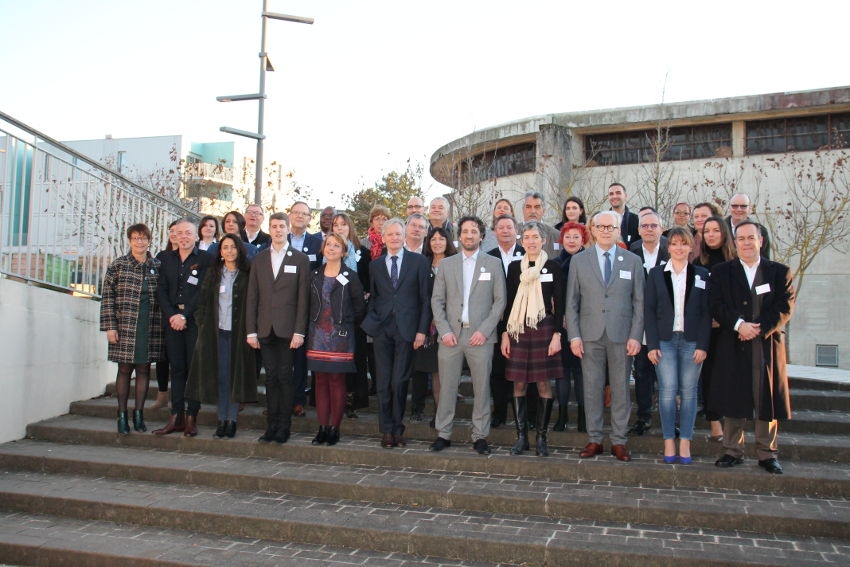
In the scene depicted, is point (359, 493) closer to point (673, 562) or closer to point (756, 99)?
point (673, 562)

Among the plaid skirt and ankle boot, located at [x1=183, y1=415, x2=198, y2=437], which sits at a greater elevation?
the plaid skirt

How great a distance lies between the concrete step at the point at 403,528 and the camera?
458 centimetres

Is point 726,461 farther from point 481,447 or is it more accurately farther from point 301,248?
point 301,248

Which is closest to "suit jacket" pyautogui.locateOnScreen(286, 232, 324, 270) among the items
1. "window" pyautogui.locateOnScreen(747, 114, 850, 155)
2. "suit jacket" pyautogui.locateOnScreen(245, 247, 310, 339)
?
"suit jacket" pyautogui.locateOnScreen(245, 247, 310, 339)

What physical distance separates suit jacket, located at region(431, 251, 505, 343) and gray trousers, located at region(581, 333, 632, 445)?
0.91 m

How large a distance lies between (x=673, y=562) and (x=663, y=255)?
3.19 meters

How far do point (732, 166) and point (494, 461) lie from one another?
17.0 meters

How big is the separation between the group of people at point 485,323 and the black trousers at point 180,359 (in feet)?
0.06

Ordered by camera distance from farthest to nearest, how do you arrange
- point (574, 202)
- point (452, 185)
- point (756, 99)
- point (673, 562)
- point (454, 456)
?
point (452, 185) < point (756, 99) < point (574, 202) < point (454, 456) < point (673, 562)

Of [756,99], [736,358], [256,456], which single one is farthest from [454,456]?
[756,99]

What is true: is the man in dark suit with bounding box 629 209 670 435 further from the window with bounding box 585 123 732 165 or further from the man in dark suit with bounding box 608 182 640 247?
the window with bounding box 585 123 732 165

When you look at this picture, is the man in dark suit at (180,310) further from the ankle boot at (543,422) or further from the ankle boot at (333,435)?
the ankle boot at (543,422)

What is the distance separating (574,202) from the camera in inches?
299

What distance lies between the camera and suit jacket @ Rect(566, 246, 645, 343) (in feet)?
19.9
